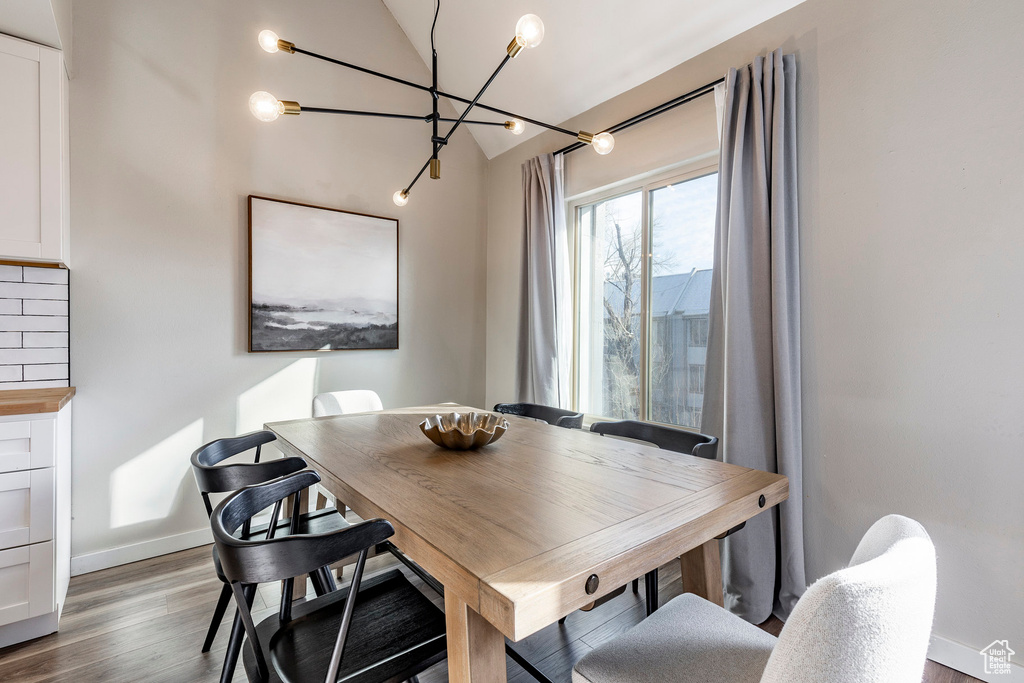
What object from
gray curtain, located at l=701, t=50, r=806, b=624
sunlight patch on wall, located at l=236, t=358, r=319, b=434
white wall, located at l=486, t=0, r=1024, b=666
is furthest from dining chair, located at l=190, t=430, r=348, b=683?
white wall, located at l=486, t=0, r=1024, b=666

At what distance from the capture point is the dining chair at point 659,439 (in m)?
1.74

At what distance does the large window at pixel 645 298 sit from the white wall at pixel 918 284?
0.57 m

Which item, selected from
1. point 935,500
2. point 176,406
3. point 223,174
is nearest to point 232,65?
point 223,174

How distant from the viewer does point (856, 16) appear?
1893 mm

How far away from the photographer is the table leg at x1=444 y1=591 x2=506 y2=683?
35.4 inches

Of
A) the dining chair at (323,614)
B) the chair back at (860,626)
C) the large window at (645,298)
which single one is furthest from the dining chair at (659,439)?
the chair back at (860,626)

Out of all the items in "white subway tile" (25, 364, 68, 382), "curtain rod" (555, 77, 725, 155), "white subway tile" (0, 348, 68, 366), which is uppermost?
"curtain rod" (555, 77, 725, 155)

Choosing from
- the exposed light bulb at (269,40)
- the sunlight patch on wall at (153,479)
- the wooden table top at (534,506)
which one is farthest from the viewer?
the sunlight patch on wall at (153,479)

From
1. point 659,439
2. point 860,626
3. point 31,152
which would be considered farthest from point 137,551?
point 860,626

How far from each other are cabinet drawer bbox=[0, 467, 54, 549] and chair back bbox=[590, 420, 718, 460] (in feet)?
7.18

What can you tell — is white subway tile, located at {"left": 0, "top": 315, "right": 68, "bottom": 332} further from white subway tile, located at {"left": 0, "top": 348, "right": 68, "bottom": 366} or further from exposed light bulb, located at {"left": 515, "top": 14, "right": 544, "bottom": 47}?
exposed light bulb, located at {"left": 515, "top": 14, "right": 544, "bottom": 47}

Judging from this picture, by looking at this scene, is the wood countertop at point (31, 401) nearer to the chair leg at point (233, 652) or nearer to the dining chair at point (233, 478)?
the dining chair at point (233, 478)

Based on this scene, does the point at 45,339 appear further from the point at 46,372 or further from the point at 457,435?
the point at 457,435

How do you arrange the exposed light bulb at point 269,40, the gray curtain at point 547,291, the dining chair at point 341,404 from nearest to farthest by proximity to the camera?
1. the exposed light bulb at point 269,40
2. the dining chair at point 341,404
3. the gray curtain at point 547,291
